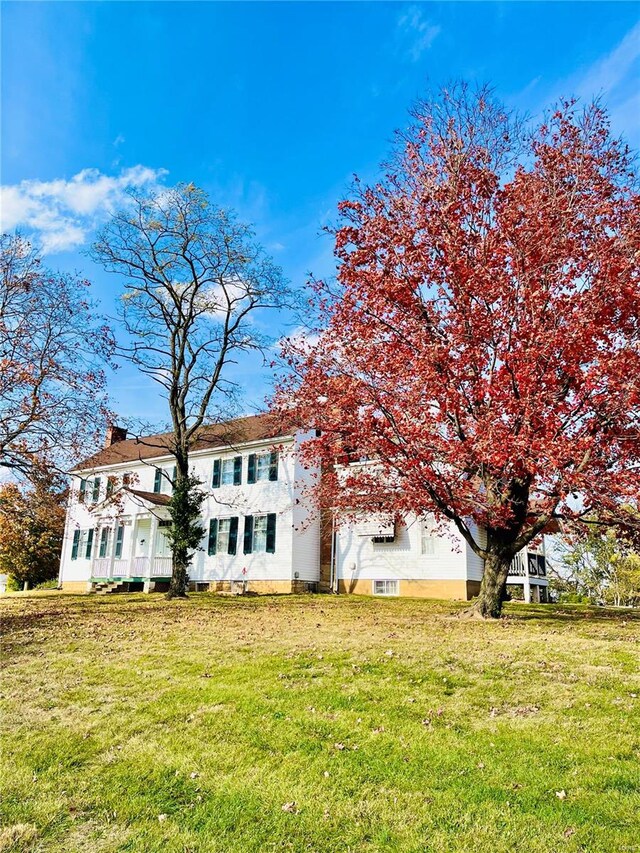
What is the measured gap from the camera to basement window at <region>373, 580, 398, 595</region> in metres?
26.0

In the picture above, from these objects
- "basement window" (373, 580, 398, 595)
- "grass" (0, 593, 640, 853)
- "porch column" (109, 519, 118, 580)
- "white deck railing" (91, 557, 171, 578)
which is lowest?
"grass" (0, 593, 640, 853)

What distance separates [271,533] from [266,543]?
526mm

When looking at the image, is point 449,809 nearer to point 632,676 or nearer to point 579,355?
point 632,676

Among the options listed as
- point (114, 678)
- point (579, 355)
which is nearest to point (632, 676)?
point (579, 355)

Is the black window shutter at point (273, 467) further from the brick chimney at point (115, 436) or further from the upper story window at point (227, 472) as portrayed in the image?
the brick chimney at point (115, 436)

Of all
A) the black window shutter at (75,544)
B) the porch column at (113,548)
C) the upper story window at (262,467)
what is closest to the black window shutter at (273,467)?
the upper story window at (262,467)

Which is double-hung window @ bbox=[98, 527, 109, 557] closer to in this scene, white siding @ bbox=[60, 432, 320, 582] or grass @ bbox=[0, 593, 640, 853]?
white siding @ bbox=[60, 432, 320, 582]

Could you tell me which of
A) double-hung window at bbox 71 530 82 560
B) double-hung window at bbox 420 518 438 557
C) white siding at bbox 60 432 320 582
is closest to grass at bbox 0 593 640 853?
double-hung window at bbox 420 518 438 557

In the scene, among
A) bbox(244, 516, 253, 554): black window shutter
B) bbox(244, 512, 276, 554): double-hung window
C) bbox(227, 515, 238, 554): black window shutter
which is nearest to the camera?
bbox(244, 512, 276, 554): double-hung window

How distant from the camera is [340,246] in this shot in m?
14.7

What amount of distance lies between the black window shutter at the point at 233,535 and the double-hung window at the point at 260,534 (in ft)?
2.29

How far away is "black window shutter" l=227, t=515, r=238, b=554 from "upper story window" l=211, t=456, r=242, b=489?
184 cm

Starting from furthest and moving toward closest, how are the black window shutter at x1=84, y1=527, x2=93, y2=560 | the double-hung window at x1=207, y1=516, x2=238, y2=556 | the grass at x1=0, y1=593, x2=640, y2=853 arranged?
the black window shutter at x1=84, y1=527, x2=93, y2=560, the double-hung window at x1=207, y1=516, x2=238, y2=556, the grass at x1=0, y1=593, x2=640, y2=853

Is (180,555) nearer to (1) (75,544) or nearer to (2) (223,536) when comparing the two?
(2) (223,536)
